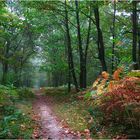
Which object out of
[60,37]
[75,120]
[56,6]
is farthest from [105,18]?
[75,120]

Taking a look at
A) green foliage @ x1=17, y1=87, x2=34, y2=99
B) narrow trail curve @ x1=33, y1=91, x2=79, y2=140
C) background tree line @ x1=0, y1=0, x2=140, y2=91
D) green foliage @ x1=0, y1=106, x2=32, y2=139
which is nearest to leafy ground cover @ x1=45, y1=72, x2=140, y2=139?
narrow trail curve @ x1=33, y1=91, x2=79, y2=140

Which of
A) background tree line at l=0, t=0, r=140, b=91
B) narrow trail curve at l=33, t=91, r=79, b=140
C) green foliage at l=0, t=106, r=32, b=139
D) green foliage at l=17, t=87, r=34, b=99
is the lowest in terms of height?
narrow trail curve at l=33, t=91, r=79, b=140

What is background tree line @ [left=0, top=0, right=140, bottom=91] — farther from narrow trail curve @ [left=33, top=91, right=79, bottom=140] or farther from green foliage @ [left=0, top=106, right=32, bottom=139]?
green foliage @ [left=0, top=106, right=32, bottom=139]

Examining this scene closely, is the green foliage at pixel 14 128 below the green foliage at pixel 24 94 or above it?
below

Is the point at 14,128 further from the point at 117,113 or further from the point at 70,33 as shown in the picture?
the point at 70,33

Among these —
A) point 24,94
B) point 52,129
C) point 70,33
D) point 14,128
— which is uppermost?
point 70,33

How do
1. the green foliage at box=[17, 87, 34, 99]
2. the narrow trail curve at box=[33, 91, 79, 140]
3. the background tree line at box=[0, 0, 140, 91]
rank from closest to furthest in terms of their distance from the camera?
the narrow trail curve at box=[33, 91, 79, 140], the background tree line at box=[0, 0, 140, 91], the green foliage at box=[17, 87, 34, 99]

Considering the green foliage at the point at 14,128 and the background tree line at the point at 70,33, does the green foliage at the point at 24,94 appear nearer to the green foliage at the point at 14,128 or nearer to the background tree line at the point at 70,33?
the background tree line at the point at 70,33

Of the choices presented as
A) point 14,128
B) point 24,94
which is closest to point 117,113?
point 14,128

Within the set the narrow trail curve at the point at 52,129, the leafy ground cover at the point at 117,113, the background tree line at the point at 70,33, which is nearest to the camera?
the leafy ground cover at the point at 117,113

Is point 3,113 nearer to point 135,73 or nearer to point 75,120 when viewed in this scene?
point 75,120

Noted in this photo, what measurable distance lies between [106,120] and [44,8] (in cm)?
1306

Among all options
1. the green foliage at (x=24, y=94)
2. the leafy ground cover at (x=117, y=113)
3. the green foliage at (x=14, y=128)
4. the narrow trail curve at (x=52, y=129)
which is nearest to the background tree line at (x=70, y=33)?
the green foliage at (x=24, y=94)

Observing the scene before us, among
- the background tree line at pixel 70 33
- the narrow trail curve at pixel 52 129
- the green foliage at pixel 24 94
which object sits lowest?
the narrow trail curve at pixel 52 129
